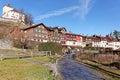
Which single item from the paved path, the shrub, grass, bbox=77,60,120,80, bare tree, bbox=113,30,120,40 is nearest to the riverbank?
grass, bbox=77,60,120,80

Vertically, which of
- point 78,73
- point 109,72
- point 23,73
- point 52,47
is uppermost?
point 52,47

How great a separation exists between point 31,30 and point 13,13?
5112 cm

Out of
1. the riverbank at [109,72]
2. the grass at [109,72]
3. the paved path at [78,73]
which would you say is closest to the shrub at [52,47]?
the riverbank at [109,72]

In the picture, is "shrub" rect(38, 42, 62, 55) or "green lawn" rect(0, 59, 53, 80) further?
"shrub" rect(38, 42, 62, 55)

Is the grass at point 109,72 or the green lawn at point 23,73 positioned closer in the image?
the green lawn at point 23,73

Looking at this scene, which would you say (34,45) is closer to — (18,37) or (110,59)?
(18,37)

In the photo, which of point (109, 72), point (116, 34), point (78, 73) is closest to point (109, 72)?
point (109, 72)

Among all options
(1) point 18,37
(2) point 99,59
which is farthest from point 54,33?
(2) point 99,59

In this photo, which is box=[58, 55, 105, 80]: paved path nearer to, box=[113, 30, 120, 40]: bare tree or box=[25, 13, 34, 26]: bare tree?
box=[25, 13, 34, 26]: bare tree

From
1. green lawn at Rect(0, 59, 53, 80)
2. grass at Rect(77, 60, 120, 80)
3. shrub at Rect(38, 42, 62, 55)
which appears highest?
shrub at Rect(38, 42, 62, 55)

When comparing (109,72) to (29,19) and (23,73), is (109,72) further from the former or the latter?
(29,19)

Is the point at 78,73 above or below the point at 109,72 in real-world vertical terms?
above

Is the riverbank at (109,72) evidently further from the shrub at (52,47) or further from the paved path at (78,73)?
the shrub at (52,47)

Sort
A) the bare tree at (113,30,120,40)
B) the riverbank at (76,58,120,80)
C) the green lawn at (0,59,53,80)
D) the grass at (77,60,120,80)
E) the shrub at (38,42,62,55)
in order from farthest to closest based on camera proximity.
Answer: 1. the bare tree at (113,30,120,40)
2. the shrub at (38,42,62,55)
3. the riverbank at (76,58,120,80)
4. the grass at (77,60,120,80)
5. the green lawn at (0,59,53,80)
